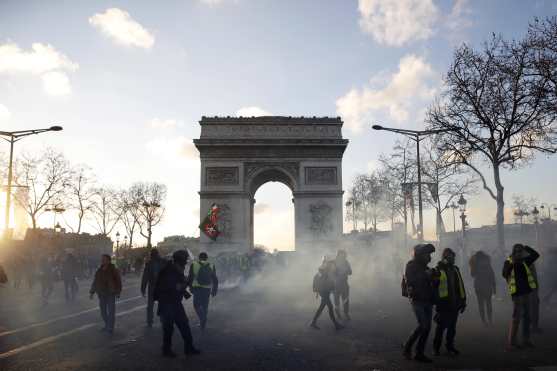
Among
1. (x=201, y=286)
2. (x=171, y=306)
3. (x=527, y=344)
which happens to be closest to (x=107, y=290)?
(x=201, y=286)

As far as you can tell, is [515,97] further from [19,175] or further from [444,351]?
[19,175]

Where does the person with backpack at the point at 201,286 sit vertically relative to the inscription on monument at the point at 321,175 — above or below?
below

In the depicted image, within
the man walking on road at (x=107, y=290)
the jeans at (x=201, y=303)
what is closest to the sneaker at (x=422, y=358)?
the jeans at (x=201, y=303)

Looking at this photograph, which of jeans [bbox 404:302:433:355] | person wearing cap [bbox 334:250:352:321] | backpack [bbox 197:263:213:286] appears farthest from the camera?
person wearing cap [bbox 334:250:352:321]

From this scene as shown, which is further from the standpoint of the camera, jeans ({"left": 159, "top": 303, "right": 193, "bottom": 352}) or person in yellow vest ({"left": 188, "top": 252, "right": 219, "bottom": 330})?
Answer: person in yellow vest ({"left": 188, "top": 252, "right": 219, "bottom": 330})

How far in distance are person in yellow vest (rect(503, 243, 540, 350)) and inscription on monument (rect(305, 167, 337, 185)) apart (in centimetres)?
2720

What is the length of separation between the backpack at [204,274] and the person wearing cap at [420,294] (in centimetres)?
482

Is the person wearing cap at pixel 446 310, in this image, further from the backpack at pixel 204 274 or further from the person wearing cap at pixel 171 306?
the backpack at pixel 204 274

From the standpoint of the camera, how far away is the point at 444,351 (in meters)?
7.74

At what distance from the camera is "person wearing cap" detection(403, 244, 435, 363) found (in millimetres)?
7078

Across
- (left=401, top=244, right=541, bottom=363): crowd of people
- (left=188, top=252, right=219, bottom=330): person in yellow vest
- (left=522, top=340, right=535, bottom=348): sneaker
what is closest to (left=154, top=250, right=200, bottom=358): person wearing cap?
(left=188, top=252, right=219, bottom=330): person in yellow vest

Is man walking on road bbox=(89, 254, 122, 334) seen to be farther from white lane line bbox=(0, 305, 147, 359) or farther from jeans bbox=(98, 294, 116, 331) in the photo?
white lane line bbox=(0, 305, 147, 359)

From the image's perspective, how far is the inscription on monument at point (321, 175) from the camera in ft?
116

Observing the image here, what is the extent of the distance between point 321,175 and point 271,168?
396 cm
